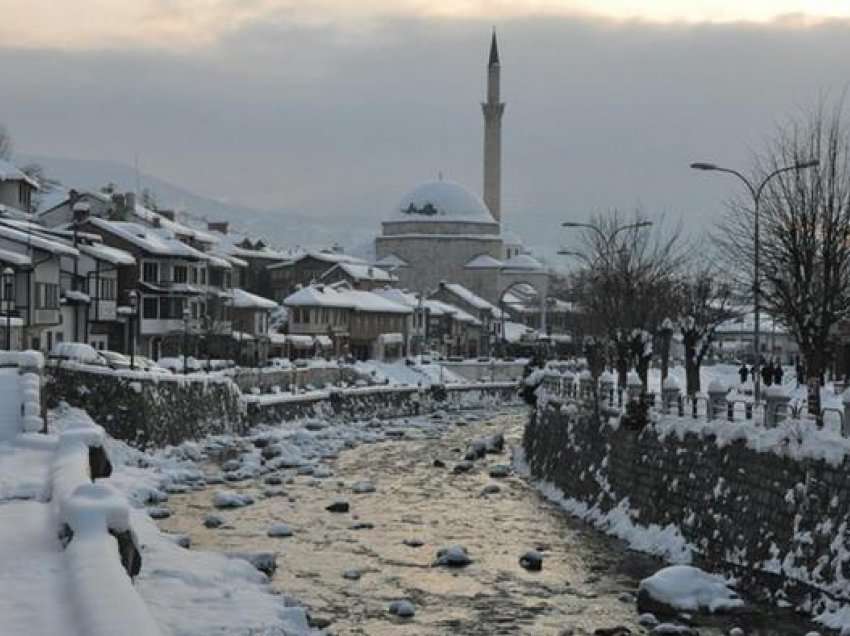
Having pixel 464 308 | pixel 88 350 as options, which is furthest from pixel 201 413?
pixel 464 308

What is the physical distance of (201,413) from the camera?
50406 millimetres

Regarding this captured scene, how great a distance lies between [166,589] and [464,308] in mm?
112615

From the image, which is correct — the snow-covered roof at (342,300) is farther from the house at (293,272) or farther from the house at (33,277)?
the house at (33,277)

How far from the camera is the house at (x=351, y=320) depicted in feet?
307

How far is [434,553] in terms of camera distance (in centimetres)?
2553

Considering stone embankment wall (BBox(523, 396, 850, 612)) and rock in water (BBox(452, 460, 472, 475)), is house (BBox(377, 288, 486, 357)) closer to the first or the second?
rock in water (BBox(452, 460, 472, 475))

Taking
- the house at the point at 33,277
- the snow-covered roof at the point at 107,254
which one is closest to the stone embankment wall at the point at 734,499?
the house at the point at 33,277

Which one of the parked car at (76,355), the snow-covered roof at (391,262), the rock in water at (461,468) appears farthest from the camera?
the snow-covered roof at (391,262)

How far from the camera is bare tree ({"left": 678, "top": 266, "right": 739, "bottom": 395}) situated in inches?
2223

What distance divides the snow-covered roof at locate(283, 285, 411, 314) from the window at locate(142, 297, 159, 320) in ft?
74.3

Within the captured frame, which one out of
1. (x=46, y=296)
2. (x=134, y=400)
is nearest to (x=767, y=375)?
(x=134, y=400)

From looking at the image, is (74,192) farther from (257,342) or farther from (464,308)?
(464,308)

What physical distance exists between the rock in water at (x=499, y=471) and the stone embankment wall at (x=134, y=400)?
1195 cm

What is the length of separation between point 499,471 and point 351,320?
2298 inches
